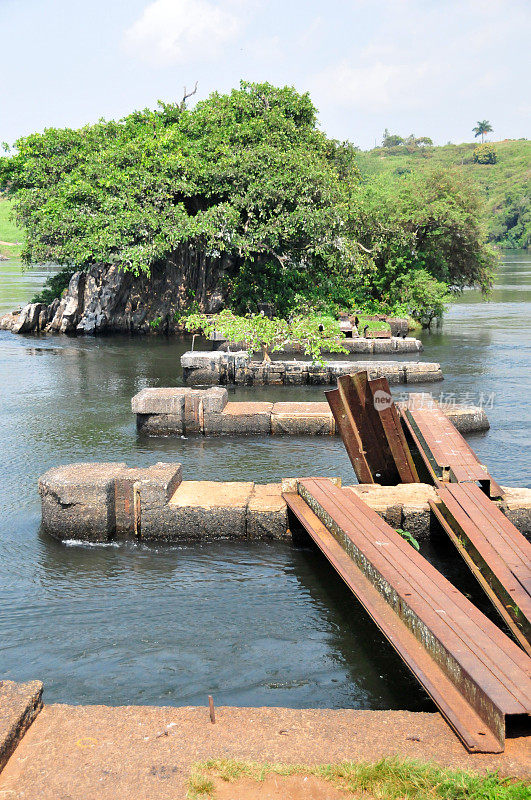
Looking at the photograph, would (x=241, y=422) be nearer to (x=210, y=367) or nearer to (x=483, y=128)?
(x=210, y=367)

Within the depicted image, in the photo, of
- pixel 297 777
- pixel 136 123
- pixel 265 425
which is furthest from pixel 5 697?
pixel 136 123

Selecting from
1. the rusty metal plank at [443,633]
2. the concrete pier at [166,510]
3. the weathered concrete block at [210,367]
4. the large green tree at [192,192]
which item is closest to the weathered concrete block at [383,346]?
the large green tree at [192,192]

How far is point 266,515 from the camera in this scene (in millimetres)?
8469

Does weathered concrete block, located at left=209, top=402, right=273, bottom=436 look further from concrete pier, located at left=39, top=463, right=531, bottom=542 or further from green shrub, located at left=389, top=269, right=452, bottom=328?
green shrub, located at left=389, top=269, right=452, bottom=328

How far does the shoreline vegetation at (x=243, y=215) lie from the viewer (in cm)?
2505

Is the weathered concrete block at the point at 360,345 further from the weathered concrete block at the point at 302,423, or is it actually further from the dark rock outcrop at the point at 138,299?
the weathered concrete block at the point at 302,423

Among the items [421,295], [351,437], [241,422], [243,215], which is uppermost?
[243,215]

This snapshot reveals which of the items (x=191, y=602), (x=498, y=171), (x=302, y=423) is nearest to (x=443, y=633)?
(x=191, y=602)

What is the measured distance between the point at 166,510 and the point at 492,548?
3614mm

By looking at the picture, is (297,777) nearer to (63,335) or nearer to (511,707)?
(511,707)

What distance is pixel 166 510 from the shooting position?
8.52 metres

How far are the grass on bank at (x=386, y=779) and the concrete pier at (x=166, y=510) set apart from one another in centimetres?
443

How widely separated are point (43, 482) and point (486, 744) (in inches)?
231

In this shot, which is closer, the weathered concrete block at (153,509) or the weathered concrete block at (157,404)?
the weathered concrete block at (153,509)
